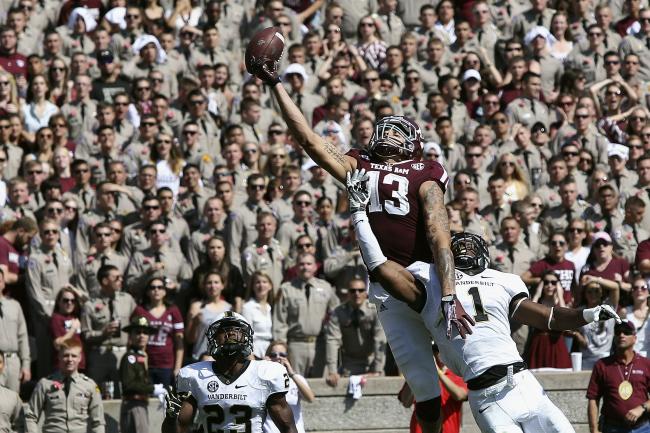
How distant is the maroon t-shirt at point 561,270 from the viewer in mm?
14617

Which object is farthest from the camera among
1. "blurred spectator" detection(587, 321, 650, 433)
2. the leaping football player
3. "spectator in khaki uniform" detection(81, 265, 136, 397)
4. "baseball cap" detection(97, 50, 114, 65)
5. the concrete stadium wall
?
"baseball cap" detection(97, 50, 114, 65)

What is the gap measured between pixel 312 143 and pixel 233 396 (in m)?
1.79

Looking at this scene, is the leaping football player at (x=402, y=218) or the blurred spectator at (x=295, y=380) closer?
the leaping football player at (x=402, y=218)

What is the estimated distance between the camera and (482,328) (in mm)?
8445

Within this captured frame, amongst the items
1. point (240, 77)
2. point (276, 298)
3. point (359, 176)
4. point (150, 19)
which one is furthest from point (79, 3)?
point (359, 176)

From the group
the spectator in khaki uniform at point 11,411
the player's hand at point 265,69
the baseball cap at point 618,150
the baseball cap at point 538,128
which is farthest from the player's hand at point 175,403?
the baseball cap at point 538,128

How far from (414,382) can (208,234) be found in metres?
6.92

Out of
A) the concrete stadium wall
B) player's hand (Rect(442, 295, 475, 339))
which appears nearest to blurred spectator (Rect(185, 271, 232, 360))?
the concrete stadium wall

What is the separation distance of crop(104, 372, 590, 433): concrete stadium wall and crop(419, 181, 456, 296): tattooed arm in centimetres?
548

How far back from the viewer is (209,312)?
14297 millimetres

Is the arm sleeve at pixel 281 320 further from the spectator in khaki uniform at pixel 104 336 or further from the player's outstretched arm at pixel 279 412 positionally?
the player's outstretched arm at pixel 279 412

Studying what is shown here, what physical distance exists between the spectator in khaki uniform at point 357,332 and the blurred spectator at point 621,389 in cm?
258

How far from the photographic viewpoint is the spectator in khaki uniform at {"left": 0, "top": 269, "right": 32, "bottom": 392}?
14055mm

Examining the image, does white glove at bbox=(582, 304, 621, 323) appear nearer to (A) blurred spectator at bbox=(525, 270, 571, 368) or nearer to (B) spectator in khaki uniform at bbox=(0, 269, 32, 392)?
(A) blurred spectator at bbox=(525, 270, 571, 368)
